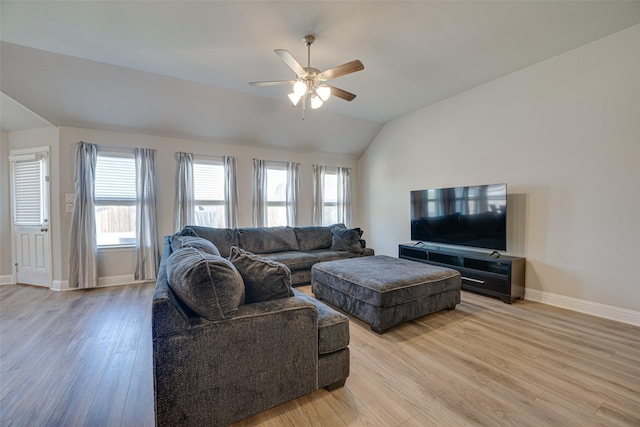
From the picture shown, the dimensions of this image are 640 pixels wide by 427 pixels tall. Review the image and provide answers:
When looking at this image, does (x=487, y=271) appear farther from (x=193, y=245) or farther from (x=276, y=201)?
(x=276, y=201)

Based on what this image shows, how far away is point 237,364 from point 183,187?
155 inches

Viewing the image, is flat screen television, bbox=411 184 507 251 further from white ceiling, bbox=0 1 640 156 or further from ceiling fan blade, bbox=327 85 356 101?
ceiling fan blade, bbox=327 85 356 101

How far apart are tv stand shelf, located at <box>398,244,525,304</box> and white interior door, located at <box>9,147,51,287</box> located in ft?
20.3

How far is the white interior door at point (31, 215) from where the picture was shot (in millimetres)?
3975

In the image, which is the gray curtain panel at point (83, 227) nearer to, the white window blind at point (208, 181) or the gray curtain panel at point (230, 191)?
the white window blind at point (208, 181)

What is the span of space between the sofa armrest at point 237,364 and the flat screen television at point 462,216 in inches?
125

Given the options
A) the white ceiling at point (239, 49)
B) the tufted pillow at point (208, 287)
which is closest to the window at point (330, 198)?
the white ceiling at point (239, 49)

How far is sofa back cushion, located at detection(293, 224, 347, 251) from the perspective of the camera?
15.4 feet

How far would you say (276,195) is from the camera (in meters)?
5.58

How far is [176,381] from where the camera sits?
127cm

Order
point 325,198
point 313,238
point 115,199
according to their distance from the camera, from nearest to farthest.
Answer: point 115,199
point 313,238
point 325,198

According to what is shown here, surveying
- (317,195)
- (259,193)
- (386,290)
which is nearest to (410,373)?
(386,290)

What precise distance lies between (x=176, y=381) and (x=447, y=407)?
1.59 meters

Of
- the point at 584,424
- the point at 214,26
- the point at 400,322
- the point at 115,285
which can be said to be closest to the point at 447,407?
the point at 584,424
